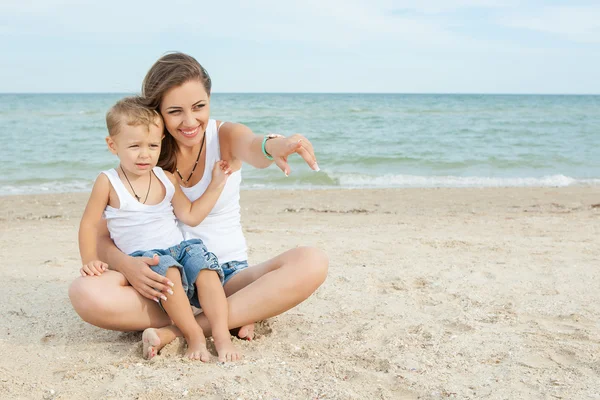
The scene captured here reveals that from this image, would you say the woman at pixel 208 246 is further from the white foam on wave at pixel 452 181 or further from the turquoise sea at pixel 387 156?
the white foam on wave at pixel 452 181

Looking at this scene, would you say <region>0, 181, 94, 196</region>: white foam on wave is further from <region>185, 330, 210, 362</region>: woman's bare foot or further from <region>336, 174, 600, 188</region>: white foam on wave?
<region>185, 330, 210, 362</region>: woman's bare foot

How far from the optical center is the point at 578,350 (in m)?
2.85

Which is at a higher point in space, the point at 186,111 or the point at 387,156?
the point at 186,111

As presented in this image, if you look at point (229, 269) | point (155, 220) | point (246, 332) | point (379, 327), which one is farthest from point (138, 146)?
point (379, 327)

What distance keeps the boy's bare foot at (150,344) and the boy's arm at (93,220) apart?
50 cm

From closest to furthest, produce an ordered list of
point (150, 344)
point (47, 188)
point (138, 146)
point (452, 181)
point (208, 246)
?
point (150, 344) < point (138, 146) < point (208, 246) < point (47, 188) < point (452, 181)

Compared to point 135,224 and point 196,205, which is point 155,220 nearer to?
point 135,224

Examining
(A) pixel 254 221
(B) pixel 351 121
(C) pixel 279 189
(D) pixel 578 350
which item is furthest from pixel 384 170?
(B) pixel 351 121

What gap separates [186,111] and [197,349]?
46.7 inches

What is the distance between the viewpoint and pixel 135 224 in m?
3.04

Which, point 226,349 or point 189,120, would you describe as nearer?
point 226,349

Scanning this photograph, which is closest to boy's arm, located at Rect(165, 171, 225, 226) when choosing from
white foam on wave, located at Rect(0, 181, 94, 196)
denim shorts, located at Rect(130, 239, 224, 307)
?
denim shorts, located at Rect(130, 239, 224, 307)

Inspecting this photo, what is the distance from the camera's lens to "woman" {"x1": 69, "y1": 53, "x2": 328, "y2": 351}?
2.86 meters

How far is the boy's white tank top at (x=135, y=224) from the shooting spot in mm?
3014
